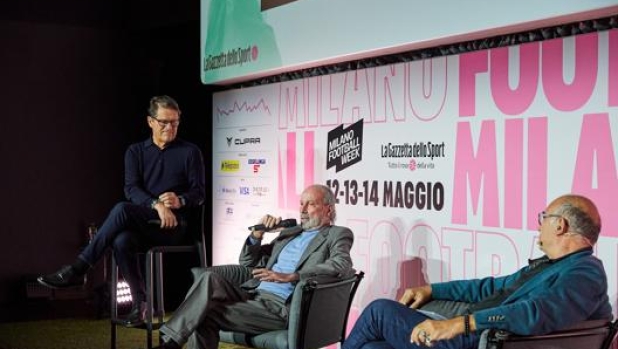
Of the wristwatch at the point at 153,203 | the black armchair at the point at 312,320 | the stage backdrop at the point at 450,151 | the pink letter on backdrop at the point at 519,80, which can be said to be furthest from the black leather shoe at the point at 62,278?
the pink letter on backdrop at the point at 519,80

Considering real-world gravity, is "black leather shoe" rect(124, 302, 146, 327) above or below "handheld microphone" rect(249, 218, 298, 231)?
below

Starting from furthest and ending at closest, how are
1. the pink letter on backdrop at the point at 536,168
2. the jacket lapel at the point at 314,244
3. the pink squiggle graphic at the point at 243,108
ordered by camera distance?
the pink squiggle graphic at the point at 243,108, the jacket lapel at the point at 314,244, the pink letter on backdrop at the point at 536,168

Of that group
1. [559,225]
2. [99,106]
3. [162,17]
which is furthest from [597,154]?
[99,106]

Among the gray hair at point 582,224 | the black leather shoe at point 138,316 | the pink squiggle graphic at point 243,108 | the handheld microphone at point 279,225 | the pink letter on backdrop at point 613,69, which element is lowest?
the black leather shoe at point 138,316

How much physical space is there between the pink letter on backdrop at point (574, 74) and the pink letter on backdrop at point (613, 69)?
0.07m

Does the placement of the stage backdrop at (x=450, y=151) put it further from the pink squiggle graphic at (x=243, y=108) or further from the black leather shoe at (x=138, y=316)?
the black leather shoe at (x=138, y=316)

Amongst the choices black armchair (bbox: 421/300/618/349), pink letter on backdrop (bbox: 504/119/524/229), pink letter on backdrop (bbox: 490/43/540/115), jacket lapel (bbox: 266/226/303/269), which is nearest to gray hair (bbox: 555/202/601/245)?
black armchair (bbox: 421/300/618/349)

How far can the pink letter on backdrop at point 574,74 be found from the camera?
13.4ft

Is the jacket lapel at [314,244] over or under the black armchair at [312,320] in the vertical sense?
over

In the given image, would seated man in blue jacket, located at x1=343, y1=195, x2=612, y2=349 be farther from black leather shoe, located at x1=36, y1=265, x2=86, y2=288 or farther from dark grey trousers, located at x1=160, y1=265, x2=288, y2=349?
black leather shoe, located at x1=36, y1=265, x2=86, y2=288

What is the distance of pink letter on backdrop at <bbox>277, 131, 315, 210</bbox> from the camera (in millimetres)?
6145

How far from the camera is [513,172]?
450cm

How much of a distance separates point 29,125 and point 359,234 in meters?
3.96

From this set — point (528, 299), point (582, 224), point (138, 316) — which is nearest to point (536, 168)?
point (582, 224)
